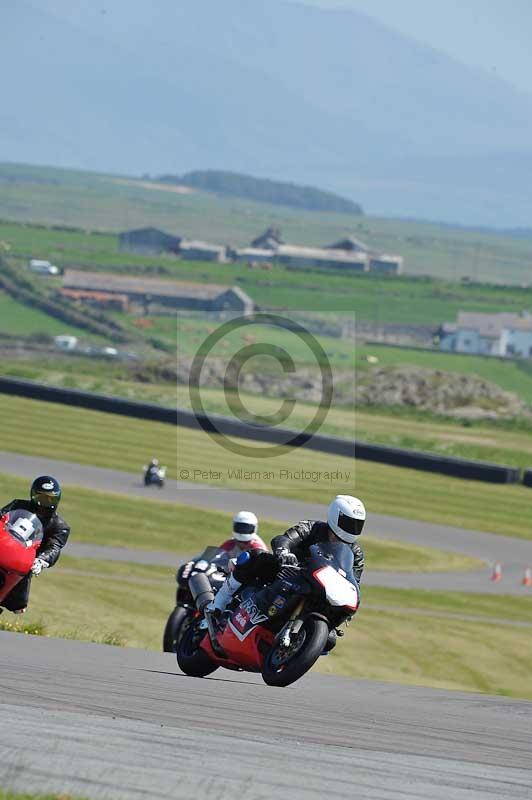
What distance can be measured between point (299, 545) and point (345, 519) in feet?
1.53

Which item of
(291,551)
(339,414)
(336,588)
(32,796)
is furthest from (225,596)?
(339,414)

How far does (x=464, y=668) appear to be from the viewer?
79.3 feet

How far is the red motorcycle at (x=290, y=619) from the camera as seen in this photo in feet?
32.3

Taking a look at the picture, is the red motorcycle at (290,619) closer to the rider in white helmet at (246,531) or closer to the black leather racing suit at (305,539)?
the black leather racing suit at (305,539)

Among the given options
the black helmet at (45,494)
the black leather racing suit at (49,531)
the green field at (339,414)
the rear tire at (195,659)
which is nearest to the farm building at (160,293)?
the green field at (339,414)

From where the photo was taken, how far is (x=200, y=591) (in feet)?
40.6

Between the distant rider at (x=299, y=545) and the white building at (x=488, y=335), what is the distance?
135954 mm

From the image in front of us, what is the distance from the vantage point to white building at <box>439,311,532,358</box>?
148625mm

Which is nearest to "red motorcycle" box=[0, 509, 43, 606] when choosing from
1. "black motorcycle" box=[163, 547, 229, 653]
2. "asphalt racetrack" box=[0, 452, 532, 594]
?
"black motorcycle" box=[163, 547, 229, 653]

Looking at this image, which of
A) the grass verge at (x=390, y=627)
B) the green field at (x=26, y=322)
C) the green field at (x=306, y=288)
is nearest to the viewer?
the grass verge at (x=390, y=627)

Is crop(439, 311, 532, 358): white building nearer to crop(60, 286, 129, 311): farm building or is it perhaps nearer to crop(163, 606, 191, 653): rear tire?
crop(60, 286, 129, 311): farm building

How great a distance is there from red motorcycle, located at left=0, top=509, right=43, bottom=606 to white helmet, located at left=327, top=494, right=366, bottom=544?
342 cm

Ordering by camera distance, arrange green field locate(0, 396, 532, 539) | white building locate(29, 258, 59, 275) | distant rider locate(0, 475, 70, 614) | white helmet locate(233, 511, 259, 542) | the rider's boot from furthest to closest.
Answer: white building locate(29, 258, 59, 275)
green field locate(0, 396, 532, 539)
white helmet locate(233, 511, 259, 542)
distant rider locate(0, 475, 70, 614)
the rider's boot

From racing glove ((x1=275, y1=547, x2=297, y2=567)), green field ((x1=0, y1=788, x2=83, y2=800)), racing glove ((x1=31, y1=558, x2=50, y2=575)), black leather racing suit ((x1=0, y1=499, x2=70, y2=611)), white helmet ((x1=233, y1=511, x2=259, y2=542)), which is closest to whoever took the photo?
green field ((x1=0, y1=788, x2=83, y2=800))
